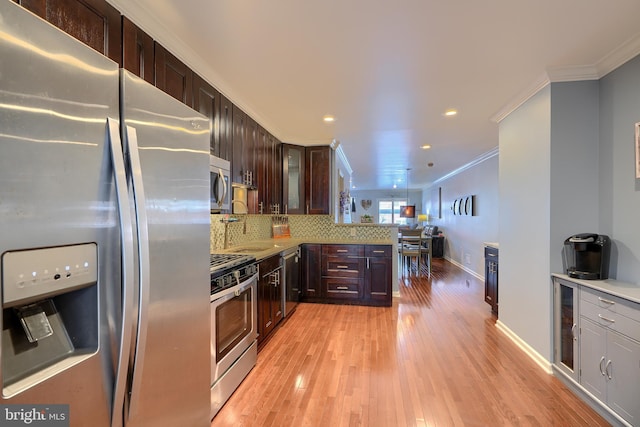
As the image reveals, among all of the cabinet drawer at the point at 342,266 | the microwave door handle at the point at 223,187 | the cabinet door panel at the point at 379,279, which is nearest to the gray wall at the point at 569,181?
the cabinet door panel at the point at 379,279

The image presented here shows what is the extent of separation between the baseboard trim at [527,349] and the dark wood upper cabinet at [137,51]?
12.1ft

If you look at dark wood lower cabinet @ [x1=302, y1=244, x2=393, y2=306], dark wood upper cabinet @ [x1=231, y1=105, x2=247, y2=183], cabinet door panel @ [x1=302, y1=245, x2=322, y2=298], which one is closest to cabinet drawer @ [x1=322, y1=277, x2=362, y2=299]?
dark wood lower cabinet @ [x1=302, y1=244, x2=393, y2=306]

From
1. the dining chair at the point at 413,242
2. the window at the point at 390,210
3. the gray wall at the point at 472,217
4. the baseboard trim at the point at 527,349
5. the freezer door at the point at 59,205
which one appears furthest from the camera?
the window at the point at 390,210

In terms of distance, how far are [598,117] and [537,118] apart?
1.32ft

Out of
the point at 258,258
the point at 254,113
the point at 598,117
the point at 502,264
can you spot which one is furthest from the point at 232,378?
the point at 598,117

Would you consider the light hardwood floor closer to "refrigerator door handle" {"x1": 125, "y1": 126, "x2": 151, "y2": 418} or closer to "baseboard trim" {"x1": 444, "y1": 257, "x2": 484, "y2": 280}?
"refrigerator door handle" {"x1": 125, "y1": 126, "x2": 151, "y2": 418}

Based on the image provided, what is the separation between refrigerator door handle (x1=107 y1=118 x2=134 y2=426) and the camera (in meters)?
0.85

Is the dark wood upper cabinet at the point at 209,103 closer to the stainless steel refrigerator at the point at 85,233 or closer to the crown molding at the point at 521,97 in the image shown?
the stainless steel refrigerator at the point at 85,233

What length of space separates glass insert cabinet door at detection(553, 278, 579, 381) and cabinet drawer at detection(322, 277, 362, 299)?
7.46 feet

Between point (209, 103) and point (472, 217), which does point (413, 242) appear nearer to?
point (472, 217)

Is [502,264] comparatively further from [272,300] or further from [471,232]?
[471,232]

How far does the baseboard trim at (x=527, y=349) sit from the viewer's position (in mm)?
2399

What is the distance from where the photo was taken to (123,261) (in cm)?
87

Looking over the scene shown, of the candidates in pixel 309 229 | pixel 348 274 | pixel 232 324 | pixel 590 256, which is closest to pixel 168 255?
pixel 232 324
